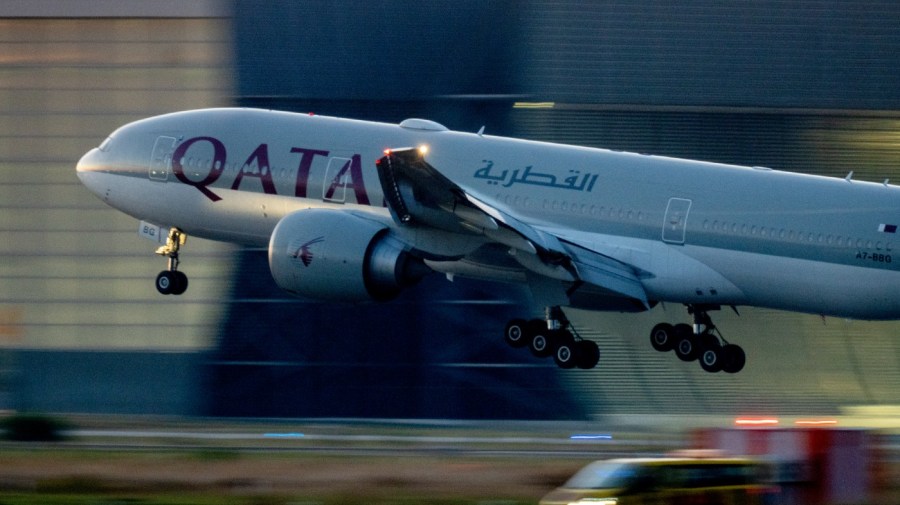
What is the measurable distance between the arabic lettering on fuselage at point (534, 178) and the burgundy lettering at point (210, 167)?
6712 millimetres

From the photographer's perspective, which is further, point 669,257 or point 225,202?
point 225,202

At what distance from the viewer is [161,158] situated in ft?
124

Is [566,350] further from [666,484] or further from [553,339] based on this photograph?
[666,484]

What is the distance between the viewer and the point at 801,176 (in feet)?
110

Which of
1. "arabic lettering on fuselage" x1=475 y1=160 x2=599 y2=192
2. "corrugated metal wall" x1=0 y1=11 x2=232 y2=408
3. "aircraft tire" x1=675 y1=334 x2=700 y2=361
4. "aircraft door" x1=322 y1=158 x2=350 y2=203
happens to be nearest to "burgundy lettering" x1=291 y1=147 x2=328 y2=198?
"aircraft door" x1=322 y1=158 x2=350 y2=203

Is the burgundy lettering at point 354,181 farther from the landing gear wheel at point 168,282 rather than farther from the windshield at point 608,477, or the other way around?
the windshield at point 608,477

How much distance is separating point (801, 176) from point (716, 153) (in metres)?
15.3

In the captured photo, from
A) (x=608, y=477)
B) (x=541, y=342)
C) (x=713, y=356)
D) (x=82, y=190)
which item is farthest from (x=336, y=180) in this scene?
(x=82, y=190)

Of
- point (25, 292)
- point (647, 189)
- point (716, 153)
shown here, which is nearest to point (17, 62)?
point (25, 292)

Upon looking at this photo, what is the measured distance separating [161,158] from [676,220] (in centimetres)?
1353

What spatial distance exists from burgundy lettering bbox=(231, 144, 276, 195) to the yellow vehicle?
1491 cm

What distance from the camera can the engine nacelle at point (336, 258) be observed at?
3203cm

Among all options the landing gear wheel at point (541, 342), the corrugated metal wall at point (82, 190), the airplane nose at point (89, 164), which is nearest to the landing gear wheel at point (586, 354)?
the landing gear wheel at point (541, 342)

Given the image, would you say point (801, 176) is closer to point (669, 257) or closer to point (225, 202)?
point (669, 257)
